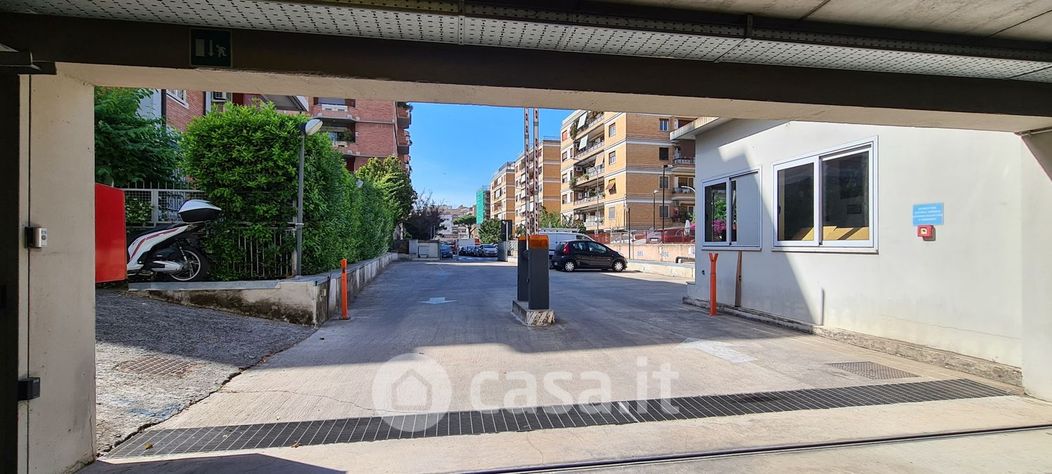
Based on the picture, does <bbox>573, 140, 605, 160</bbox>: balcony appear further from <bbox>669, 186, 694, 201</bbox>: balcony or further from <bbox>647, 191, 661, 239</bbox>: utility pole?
<bbox>669, 186, 694, 201</bbox>: balcony

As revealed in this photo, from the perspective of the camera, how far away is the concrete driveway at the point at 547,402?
3902 mm

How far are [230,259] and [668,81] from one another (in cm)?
832

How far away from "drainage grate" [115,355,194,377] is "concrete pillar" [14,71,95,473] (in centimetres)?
201

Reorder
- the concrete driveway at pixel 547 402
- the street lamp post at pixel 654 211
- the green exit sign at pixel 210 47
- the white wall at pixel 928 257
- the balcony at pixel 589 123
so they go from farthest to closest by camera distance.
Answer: the balcony at pixel 589 123 → the street lamp post at pixel 654 211 → the white wall at pixel 928 257 → the concrete driveway at pixel 547 402 → the green exit sign at pixel 210 47

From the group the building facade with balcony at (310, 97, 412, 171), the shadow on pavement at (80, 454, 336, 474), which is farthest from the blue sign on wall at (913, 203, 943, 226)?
the building facade with balcony at (310, 97, 412, 171)

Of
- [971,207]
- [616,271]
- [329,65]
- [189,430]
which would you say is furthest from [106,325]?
[616,271]

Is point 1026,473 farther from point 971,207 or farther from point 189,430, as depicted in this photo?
point 189,430

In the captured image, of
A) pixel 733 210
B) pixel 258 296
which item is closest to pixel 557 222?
pixel 733 210

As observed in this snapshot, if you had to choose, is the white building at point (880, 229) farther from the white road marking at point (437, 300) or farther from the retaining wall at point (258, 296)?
the retaining wall at point (258, 296)

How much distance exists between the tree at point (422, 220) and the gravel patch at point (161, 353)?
39.2m

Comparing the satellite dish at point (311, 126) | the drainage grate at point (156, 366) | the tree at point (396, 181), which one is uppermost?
the tree at point (396, 181)

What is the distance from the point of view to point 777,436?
4156 millimetres

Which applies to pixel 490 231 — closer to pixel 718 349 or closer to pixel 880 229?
pixel 718 349

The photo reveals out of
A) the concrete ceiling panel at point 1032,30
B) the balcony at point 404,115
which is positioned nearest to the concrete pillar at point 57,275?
the concrete ceiling panel at point 1032,30
